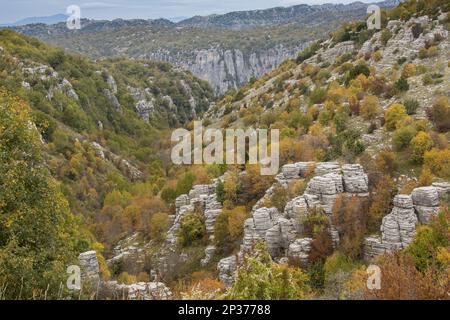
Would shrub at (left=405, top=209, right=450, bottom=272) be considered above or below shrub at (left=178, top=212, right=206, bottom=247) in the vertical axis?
above

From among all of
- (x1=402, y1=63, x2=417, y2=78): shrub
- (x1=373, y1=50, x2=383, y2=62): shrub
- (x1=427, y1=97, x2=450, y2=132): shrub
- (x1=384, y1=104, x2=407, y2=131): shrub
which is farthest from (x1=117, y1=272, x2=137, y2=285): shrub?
(x1=373, y1=50, x2=383, y2=62): shrub

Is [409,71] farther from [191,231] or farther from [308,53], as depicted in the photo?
[308,53]

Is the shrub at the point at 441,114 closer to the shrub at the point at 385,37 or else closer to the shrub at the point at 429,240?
the shrub at the point at 429,240

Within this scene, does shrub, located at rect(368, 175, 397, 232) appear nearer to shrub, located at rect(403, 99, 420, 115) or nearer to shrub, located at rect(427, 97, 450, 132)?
shrub, located at rect(427, 97, 450, 132)

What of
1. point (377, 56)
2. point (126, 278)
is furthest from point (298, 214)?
point (377, 56)
